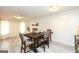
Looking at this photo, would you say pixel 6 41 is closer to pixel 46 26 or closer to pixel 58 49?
pixel 46 26

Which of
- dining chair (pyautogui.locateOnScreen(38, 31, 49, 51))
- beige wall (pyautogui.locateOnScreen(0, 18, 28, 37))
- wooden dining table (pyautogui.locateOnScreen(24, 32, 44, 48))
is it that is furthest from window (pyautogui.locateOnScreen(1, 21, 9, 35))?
dining chair (pyautogui.locateOnScreen(38, 31, 49, 51))

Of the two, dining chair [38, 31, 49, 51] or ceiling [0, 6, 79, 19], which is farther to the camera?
dining chair [38, 31, 49, 51]

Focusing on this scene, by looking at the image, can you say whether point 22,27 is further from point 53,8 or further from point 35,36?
point 53,8

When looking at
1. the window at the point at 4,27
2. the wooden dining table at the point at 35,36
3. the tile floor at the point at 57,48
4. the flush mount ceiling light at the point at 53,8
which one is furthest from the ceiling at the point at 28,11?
the tile floor at the point at 57,48

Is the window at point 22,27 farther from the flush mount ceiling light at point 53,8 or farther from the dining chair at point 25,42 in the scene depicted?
the flush mount ceiling light at point 53,8

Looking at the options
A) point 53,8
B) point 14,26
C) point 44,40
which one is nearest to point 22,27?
point 14,26

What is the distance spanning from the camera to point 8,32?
2.24 metres

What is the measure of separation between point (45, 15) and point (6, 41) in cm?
A: 104

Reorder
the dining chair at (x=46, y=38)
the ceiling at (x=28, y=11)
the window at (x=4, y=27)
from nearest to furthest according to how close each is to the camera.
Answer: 1. the ceiling at (x=28, y=11)
2. the window at (x=4, y=27)
3. the dining chair at (x=46, y=38)

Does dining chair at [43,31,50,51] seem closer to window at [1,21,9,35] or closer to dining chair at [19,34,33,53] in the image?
dining chair at [19,34,33,53]

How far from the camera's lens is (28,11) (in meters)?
2.10

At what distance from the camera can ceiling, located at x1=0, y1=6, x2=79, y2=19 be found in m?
1.98

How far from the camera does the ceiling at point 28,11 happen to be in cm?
198
